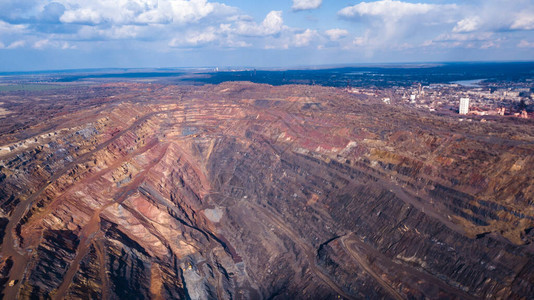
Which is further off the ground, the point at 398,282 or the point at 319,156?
the point at 319,156

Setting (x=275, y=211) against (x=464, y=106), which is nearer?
(x=275, y=211)

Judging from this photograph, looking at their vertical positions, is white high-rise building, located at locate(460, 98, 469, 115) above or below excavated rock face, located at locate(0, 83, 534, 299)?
above

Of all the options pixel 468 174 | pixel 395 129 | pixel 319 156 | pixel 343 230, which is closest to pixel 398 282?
pixel 343 230

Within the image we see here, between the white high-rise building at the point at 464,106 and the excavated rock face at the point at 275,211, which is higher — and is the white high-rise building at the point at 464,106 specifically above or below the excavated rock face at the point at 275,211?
above

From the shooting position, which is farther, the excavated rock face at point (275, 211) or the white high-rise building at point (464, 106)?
the white high-rise building at point (464, 106)

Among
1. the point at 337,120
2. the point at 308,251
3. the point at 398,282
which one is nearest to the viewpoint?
the point at 398,282

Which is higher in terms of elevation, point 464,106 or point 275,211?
point 464,106

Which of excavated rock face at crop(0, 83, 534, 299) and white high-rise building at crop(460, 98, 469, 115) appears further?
white high-rise building at crop(460, 98, 469, 115)

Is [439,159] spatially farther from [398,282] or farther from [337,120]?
[337,120]
